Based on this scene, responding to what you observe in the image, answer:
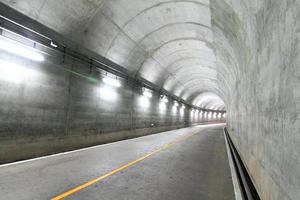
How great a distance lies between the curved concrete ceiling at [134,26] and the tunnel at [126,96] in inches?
1.9

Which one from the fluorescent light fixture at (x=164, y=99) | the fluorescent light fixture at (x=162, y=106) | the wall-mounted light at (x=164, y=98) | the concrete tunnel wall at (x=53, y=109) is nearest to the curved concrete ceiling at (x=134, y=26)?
the concrete tunnel wall at (x=53, y=109)

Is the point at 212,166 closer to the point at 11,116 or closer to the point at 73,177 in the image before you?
the point at 73,177

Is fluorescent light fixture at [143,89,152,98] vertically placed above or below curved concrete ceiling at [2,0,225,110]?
below

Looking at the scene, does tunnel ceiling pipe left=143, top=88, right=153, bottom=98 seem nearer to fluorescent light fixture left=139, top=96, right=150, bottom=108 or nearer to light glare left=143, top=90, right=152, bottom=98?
light glare left=143, top=90, right=152, bottom=98

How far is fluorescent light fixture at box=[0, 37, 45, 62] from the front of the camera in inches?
211

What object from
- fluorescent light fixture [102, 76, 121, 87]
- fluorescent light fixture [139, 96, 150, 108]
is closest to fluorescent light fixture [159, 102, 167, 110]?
fluorescent light fixture [139, 96, 150, 108]

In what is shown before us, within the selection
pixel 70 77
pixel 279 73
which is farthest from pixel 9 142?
pixel 279 73

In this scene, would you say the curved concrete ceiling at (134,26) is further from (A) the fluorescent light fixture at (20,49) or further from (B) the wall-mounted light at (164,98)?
(B) the wall-mounted light at (164,98)

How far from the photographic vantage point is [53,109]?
693 centimetres

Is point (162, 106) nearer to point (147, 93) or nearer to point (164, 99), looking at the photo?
point (164, 99)

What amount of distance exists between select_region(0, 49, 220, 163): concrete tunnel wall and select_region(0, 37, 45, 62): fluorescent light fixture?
196mm

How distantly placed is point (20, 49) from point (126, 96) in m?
7.11

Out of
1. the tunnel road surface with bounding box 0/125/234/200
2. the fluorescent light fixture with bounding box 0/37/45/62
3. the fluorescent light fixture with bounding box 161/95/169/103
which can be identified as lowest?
the tunnel road surface with bounding box 0/125/234/200

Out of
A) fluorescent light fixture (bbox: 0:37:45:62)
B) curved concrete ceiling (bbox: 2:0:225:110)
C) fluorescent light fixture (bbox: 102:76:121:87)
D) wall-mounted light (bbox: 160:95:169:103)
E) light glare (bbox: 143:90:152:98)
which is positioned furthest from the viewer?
wall-mounted light (bbox: 160:95:169:103)
